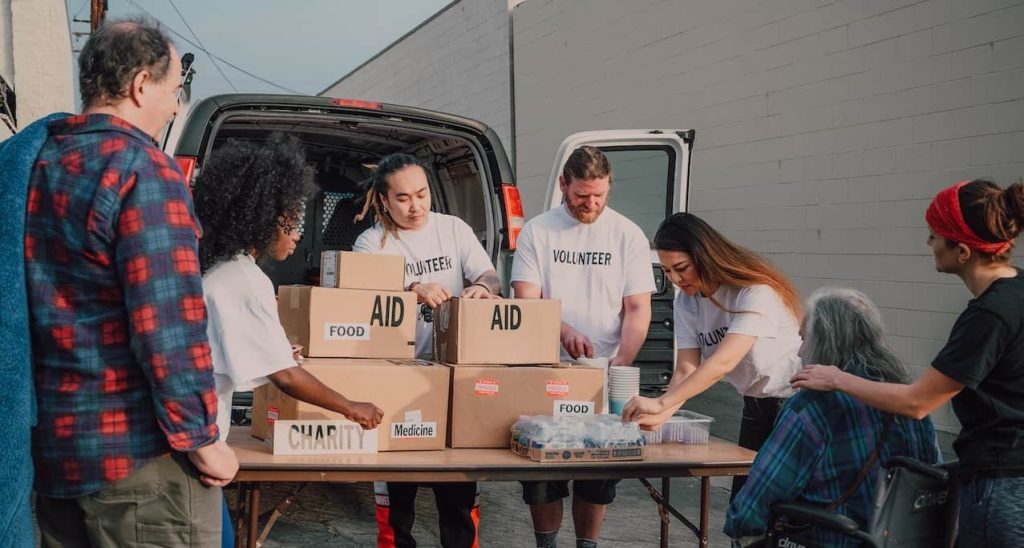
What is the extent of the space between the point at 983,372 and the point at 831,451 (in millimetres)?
463

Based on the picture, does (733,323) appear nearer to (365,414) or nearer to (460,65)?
(365,414)

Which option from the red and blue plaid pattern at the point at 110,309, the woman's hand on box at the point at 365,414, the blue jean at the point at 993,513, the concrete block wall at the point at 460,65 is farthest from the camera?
the concrete block wall at the point at 460,65

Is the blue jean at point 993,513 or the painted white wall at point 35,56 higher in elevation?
the painted white wall at point 35,56

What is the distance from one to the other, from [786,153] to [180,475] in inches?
253

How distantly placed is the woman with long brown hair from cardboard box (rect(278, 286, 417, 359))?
2.72ft

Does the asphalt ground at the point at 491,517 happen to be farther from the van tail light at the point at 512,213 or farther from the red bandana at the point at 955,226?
the red bandana at the point at 955,226

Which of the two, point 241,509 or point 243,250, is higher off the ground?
point 243,250

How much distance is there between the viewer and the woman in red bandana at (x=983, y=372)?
2.27 m

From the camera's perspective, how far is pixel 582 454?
2.99 m

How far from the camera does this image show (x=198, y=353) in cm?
187

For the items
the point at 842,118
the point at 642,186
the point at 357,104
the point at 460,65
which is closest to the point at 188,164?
the point at 357,104

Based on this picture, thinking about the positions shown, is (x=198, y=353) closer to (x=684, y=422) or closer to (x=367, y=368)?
(x=367, y=368)

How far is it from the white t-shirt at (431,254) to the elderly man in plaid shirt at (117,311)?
1.76 m

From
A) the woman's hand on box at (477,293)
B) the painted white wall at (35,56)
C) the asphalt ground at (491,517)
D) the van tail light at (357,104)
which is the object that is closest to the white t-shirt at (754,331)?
the woman's hand on box at (477,293)
